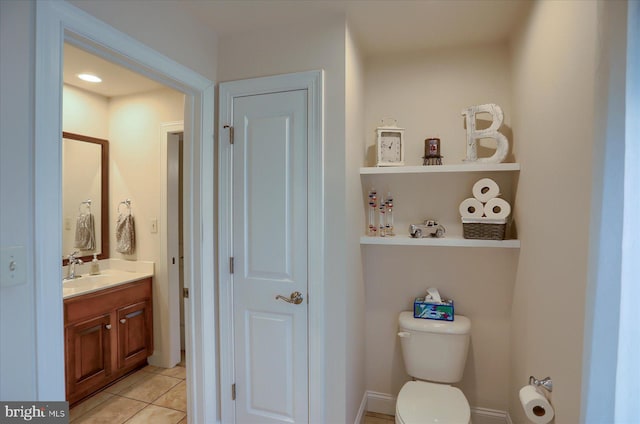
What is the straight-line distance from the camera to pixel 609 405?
2.81 feet

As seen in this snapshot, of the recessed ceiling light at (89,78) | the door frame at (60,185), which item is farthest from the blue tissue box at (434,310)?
the recessed ceiling light at (89,78)

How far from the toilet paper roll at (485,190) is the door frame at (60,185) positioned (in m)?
1.51

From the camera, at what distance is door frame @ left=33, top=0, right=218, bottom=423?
101 cm

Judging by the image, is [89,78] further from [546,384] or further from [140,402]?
[546,384]

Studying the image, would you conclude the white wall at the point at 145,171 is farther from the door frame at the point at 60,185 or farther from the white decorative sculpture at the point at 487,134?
the white decorative sculpture at the point at 487,134

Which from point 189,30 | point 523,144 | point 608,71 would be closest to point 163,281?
point 189,30

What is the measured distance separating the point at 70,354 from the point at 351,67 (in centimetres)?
262

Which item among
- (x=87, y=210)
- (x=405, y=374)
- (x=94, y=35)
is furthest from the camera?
(x=87, y=210)

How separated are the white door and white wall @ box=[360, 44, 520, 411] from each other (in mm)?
663

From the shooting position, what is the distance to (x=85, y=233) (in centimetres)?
276

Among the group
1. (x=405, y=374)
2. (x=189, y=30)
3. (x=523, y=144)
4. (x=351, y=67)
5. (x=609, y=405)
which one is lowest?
(x=405, y=374)

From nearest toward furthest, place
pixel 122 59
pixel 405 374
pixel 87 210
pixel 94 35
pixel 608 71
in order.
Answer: pixel 608 71 → pixel 94 35 → pixel 122 59 → pixel 405 374 → pixel 87 210

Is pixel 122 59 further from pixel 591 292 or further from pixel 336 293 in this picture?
pixel 591 292

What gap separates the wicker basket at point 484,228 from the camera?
5.81 ft
